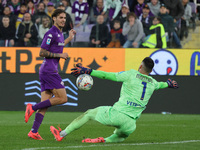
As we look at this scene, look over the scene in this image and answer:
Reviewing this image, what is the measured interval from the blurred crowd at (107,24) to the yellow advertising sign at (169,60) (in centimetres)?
22

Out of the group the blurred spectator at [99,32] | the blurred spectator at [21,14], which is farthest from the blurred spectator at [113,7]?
the blurred spectator at [21,14]

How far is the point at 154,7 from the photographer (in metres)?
17.5

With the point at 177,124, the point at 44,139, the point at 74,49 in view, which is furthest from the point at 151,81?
the point at 74,49

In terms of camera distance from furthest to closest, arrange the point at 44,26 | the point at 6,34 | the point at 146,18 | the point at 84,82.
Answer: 1. the point at 146,18
2. the point at 6,34
3. the point at 44,26
4. the point at 84,82

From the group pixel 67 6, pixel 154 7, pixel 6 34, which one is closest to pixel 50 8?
pixel 67 6

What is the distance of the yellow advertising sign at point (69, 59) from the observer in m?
16.7

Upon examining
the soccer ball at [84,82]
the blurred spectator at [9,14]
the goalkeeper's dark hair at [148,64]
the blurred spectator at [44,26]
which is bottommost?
the soccer ball at [84,82]

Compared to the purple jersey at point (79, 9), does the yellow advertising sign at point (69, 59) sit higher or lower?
lower

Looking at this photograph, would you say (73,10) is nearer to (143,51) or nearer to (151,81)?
(143,51)

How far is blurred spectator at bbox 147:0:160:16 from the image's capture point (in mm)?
17331

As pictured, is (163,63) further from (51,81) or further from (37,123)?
(37,123)

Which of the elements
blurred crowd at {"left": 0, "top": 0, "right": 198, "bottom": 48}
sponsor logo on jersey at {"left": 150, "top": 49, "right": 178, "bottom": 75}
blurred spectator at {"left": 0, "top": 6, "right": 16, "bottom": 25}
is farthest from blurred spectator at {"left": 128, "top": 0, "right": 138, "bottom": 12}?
blurred spectator at {"left": 0, "top": 6, "right": 16, "bottom": 25}

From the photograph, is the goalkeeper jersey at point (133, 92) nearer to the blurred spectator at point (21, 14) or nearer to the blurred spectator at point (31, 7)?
the blurred spectator at point (21, 14)

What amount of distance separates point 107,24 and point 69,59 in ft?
5.82
